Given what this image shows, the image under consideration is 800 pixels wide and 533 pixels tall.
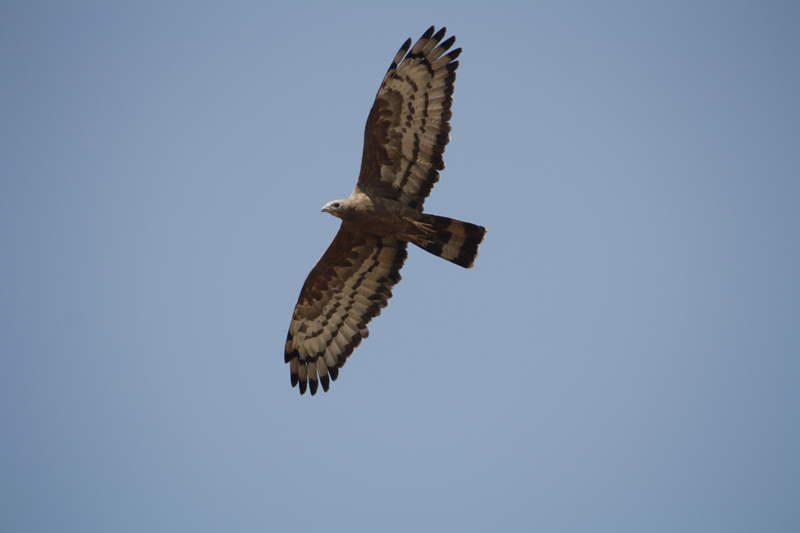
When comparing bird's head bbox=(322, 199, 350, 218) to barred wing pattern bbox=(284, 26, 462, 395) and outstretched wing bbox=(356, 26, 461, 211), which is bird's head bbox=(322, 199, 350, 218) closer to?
barred wing pattern bbox=(284, 26, 462, 395)

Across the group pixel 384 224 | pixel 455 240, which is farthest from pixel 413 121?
pixel 455 240

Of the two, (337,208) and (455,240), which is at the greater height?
(455,240)

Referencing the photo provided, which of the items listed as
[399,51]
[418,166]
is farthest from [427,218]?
[399,51]

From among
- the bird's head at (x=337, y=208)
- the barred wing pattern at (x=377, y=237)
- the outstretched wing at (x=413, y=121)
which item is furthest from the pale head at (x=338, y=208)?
the outstretched wing at (x=413, y=121)

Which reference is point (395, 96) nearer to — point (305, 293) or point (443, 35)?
→ point (443, 35)

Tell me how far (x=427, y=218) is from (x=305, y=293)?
229 cm

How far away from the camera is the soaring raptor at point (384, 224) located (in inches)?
335

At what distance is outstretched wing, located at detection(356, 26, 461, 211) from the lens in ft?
27.8

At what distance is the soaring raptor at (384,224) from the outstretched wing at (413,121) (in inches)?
0.5

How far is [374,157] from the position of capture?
28.7 ft

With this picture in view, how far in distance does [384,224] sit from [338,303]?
169cm

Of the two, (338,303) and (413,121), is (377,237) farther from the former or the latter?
(413,121)

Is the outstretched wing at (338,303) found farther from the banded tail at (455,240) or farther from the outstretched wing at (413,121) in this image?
the outstretched wing at (413,121)

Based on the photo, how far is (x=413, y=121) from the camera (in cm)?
858
